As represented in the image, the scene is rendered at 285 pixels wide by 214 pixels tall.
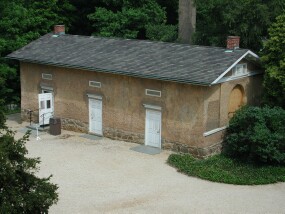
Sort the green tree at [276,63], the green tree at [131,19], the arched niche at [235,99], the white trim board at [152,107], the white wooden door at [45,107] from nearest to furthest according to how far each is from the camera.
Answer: the green tree at [276,63]
the white trim board at [152,107]
the arched niche at [235,99]
the white wooden door at [45,107]
the green tree at [131,19]

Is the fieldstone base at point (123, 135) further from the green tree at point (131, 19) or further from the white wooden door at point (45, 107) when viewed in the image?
the green tree at point (131, 19)

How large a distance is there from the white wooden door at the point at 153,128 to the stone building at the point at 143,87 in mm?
50

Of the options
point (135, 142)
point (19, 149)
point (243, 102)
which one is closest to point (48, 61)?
point (135, 142)

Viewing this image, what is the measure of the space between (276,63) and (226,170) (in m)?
6.28

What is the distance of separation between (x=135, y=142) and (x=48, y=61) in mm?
6960

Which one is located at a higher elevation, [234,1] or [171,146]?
[234,1]

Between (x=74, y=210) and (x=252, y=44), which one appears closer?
(x=74, y=210)

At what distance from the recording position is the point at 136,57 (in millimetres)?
26109

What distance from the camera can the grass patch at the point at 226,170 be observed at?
2092 centimetres

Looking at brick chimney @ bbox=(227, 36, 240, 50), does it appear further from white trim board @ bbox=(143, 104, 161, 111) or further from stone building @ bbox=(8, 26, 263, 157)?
white trim board @ bbox=(143, 104, 161, 111)

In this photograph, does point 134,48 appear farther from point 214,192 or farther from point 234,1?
point 214,192

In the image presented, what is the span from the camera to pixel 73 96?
27.9 m

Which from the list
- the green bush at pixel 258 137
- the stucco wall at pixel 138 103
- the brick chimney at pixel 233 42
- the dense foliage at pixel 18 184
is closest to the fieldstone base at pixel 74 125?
the stucco wall at pixel 138 103

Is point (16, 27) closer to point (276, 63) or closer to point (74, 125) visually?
point (74, 125)
